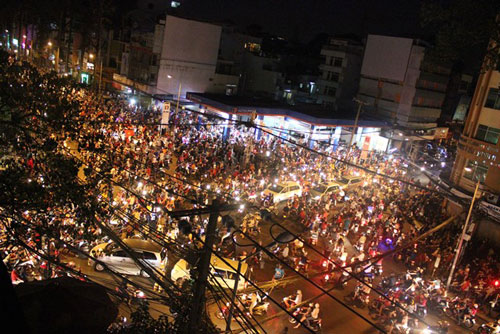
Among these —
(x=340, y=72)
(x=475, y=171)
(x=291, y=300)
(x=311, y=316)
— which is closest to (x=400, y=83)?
→ (x=340, y=72)

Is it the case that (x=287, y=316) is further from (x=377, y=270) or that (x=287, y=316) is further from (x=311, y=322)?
(x=377, y=270)

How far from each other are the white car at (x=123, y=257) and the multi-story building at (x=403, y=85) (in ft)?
94.9

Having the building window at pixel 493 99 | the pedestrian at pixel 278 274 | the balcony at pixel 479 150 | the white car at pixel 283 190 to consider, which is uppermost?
the building window at pixel 493 99

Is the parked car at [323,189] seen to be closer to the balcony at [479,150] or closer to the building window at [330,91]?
the balcony at [479,150]

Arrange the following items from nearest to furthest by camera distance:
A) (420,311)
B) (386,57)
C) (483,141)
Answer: (420,311), (483,141), (386,57)

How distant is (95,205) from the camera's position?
7.14 metres

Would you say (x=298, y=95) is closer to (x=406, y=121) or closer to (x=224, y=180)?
(x=406, y=121)

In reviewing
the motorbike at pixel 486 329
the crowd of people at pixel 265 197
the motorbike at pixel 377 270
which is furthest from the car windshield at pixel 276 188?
the motorbike at pixel 486 329

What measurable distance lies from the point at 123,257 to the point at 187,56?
2800cm

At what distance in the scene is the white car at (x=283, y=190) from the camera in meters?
20.2

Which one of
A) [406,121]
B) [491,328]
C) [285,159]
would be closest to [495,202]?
[491,328]

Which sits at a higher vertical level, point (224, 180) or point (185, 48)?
point (185, 48)

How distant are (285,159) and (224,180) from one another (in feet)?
22.5

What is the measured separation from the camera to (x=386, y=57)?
1548 inches
